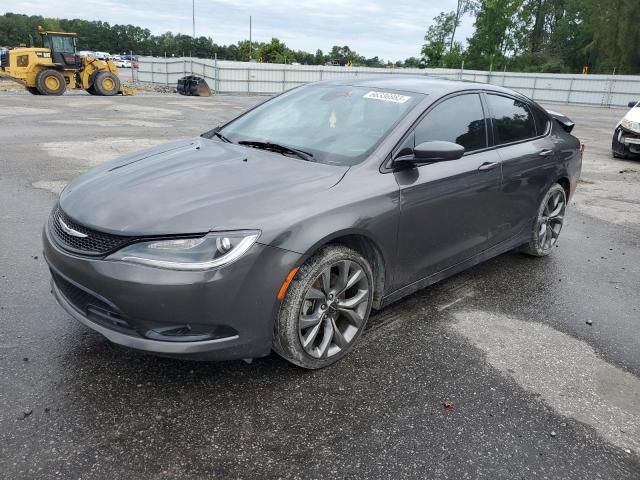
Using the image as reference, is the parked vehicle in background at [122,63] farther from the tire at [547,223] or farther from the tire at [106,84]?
the tire at [547,223]

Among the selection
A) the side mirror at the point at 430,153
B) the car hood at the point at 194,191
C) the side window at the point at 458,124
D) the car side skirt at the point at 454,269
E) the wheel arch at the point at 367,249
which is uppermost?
the side window at the point at 458,124

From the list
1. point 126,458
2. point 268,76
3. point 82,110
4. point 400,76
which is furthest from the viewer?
point 268,76

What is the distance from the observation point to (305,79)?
32469 millimetres

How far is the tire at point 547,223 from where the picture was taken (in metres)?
4.93

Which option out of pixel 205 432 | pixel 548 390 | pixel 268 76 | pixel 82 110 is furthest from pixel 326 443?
pixel 268 76

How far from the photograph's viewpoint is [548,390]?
10.0ft

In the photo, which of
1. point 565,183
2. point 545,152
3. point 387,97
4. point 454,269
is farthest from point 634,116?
point 387,97

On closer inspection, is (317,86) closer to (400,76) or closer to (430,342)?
(400,76)

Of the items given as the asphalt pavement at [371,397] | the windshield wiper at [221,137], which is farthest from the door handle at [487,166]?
the windshield wiper at [221,137]

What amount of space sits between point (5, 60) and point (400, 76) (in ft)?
79.3

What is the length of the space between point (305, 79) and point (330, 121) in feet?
98.9

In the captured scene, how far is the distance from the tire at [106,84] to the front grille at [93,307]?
22549mm

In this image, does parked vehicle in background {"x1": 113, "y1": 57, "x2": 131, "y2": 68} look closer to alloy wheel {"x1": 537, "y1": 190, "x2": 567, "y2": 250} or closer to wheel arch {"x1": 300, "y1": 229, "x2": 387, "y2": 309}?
alloy wheel {"x1": 537, "y1": 190, "x2": 567, "y2": 250}

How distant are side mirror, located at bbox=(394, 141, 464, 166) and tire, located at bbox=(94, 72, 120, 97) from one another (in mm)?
22727
